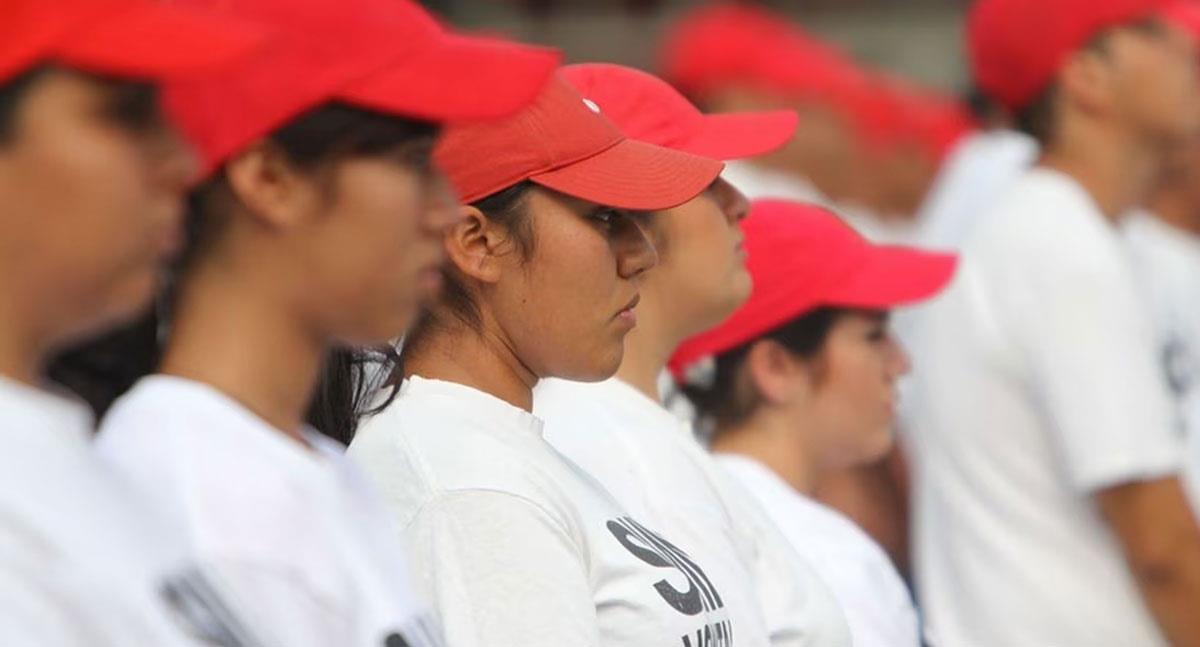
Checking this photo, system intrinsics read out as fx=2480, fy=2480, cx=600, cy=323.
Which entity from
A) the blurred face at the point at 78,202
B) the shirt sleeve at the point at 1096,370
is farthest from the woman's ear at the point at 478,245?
the shirt sleeve at the point at 1096,370

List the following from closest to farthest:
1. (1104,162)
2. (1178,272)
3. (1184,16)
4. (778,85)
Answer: (1104,162) < (1184,16) < (1178,272) < (778,85)

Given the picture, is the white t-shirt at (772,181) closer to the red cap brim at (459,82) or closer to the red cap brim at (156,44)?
the red cap brim at (459,82)

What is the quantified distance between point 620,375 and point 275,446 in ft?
4.69

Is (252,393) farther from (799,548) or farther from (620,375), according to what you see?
(799,548)

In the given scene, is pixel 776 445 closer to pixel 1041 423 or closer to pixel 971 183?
pixel 1041 423

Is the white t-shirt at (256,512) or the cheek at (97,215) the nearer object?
the cheek at (97,215)

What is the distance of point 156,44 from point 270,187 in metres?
0.24

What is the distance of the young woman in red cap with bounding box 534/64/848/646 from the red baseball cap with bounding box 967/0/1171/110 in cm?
147

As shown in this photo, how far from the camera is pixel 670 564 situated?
293cm

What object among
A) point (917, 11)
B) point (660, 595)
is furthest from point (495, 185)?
point (917, 11)

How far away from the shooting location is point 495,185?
2955mm

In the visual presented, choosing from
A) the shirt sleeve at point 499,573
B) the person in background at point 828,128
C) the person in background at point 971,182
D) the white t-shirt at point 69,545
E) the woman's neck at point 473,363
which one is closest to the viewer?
the white t-shirt at point 69,545

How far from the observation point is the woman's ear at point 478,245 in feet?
9.78

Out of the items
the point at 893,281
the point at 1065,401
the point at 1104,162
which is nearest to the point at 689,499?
the point at 893,281
